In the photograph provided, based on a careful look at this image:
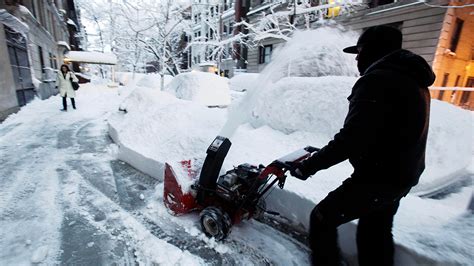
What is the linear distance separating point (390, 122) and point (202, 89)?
8.50 meters

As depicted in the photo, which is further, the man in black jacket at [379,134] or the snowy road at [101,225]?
the snowy road at [101,225]

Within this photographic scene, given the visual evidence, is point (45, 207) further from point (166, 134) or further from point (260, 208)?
point (260, 208)

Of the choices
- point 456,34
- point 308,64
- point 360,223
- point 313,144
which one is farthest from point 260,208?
point 456,34

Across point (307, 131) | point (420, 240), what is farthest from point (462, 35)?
point (420, 240)

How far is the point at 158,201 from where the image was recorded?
325 centimetres

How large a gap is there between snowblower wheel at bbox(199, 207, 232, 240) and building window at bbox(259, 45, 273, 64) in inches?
761

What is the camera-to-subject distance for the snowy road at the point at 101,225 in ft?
7.52

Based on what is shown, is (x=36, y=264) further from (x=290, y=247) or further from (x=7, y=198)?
(x=290, y=247)

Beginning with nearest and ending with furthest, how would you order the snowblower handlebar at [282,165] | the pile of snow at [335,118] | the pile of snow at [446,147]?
the snowblower handlebar at [282,165], the pile of snow at [446,147], the pile of snow at [335,118]

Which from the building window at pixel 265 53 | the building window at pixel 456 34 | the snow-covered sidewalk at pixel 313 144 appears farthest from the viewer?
the building window at pixel 265 53

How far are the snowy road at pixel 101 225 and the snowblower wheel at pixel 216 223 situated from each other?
0.11m

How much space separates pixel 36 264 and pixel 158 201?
135 cm

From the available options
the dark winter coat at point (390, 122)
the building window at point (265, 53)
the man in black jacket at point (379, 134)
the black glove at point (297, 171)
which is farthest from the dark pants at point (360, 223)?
the building window at point (265, 53)

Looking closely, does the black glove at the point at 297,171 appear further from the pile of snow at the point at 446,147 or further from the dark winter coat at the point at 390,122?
the pile of snow at the point at 446,147
